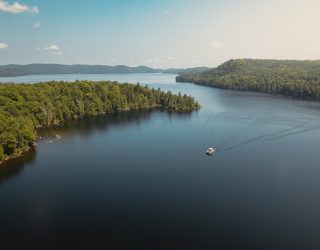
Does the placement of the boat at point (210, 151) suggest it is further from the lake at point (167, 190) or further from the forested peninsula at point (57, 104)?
the forested peninsula at point (57, 104)

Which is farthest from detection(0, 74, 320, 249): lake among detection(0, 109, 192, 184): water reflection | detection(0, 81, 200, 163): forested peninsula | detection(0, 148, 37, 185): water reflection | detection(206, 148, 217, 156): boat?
detection(0, 81, 200, 163): forested peninsula

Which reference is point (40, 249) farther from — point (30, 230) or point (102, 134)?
point (102, 134)

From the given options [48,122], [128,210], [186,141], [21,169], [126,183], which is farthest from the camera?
[48,122]

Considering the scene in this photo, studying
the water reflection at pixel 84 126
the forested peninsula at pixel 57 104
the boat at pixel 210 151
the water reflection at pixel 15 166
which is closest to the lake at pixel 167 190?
the water reflection at pixel 15 166

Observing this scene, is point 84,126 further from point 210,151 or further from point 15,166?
point 210,151

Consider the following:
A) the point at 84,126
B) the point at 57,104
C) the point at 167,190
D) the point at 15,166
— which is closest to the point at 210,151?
the point at 167,190

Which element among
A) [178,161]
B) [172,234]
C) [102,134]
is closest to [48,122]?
[102,134]

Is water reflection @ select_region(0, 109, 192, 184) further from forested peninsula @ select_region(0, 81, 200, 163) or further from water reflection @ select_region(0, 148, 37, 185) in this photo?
forested peninsula @ select_region(0, 81, 200, 163)
